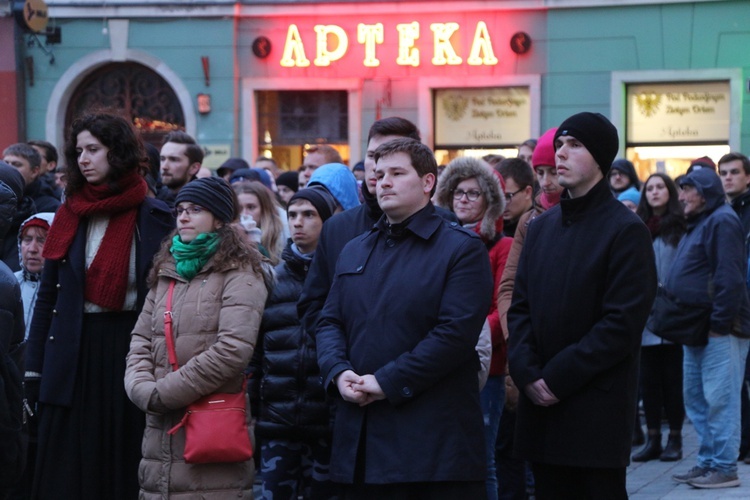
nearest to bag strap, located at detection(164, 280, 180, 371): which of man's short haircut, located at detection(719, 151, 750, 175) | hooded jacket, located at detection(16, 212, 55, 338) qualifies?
hooded jacket, located at detection(16, 212, 55, 338)

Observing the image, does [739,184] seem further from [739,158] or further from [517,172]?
[517,172]

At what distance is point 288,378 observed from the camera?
18.4 ft

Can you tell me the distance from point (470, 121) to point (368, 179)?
12.5 meters

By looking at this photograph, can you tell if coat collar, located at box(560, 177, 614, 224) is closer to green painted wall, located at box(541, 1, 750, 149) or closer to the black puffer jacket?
the black puffer jacket

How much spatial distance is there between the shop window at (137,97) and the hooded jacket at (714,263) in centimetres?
1131

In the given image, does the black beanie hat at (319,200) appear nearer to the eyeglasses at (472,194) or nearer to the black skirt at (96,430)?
the eyeglasses at (472,194)

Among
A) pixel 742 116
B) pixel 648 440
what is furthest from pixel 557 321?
pixel 742 116

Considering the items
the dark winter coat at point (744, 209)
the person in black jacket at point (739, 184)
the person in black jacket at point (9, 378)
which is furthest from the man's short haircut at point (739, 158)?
the person in black jacket at point (9, 378)

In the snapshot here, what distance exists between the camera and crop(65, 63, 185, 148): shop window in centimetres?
1816

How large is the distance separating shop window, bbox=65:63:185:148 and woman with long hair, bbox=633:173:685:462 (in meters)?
10.6

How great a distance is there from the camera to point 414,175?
4.81 m

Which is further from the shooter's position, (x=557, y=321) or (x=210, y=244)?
(x=210, y=244)

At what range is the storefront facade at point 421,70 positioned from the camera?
16.5 meters

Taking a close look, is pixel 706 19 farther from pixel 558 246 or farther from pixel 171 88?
pixel 558 246
